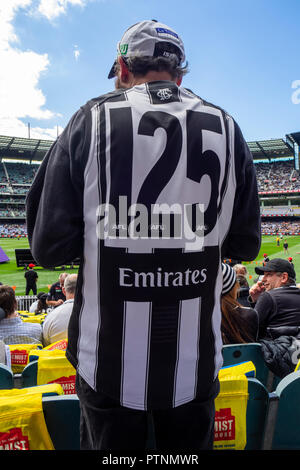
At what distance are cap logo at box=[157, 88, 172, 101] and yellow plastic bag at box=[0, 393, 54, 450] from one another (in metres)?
1.38

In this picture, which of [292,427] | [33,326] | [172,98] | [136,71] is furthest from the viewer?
[33,326]

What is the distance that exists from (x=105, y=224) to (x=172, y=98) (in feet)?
1.70

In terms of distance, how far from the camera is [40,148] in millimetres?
62562

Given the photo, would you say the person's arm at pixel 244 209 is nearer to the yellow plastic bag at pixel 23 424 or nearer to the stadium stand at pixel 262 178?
the yellow plastic bag at pixel 23 424

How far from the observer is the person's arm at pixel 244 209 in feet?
3.93

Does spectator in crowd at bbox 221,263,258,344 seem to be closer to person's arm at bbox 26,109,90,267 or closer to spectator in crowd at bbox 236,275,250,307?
spectator in crowd at bbox 236,275,250,307

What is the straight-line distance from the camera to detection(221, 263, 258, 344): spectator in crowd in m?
2.67

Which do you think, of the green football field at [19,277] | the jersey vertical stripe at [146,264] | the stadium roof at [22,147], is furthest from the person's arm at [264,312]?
the stadium roof at [22,147]

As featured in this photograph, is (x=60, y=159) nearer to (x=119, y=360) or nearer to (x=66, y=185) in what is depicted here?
(x=66, y=185)

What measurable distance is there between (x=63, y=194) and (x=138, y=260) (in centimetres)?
35

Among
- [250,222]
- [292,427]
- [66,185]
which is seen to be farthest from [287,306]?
[66,185]

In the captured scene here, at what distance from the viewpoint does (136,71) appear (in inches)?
47.2

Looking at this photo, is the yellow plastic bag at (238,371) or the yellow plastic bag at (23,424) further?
the yellow plastic bag at (238,371)

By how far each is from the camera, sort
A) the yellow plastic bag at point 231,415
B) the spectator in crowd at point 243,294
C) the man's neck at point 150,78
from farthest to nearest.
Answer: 1. the spectator in crowd at point 243,294
2. the yellow plastic bag at point 231,415
3. the man's neck at point 150,78
